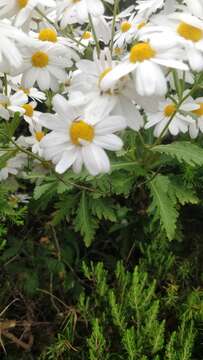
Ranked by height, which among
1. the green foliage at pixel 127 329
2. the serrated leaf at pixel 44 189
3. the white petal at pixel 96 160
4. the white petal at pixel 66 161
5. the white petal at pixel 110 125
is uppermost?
the white petal at pixel 110 125

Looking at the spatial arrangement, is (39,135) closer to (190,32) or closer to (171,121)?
(171,121)

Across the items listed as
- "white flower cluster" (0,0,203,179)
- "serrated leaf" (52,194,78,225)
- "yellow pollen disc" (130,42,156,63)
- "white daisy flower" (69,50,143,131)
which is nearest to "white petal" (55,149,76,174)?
"white flower cluster" (0,0,203,179)

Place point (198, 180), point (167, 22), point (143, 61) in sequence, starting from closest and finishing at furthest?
point (143, 61) → point (167, 22) → point (198, 180)

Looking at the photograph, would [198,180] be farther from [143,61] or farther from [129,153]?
[143,61]

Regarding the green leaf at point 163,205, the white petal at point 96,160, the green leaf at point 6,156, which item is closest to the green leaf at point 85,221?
the green leaf at point 163,205

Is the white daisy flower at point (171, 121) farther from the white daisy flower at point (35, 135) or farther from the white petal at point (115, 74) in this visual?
the white petal at point (115, 74)

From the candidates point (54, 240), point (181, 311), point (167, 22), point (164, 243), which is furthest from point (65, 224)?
point (167, 22)

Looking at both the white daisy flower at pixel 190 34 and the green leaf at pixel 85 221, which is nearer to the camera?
the white daisy flower at pixel 190 34
